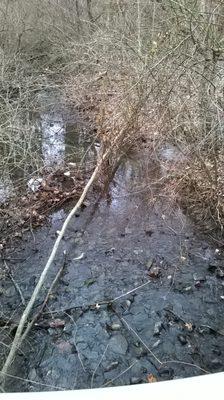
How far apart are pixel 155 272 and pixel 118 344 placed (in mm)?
997

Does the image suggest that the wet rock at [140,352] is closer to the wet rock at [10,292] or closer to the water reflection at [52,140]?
the wet rock at [10,292]

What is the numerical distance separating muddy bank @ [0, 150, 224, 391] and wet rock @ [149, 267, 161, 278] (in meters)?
0.01

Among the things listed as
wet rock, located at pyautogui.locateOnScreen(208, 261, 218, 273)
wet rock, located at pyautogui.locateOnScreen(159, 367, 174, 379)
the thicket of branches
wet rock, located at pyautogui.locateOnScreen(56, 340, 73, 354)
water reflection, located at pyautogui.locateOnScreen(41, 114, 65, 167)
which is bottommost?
water reflection, located at pyautogui.locateOnScreen(41, 114, 65, 167)

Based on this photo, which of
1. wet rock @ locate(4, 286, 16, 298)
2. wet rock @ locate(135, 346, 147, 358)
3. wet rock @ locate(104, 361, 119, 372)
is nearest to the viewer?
wet rock @ locate(104, 361, 119, 372)

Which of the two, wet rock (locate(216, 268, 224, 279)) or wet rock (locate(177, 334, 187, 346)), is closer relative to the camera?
wet rock (locate(177, 334, 187, 346))

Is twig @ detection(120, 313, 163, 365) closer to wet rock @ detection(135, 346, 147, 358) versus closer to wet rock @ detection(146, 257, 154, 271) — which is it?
wet rock @ detection(135, 346, 147, 358)

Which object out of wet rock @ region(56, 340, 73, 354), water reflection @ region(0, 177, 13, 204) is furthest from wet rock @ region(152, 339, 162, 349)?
water reflection @ region(0, 177, 13, 204)

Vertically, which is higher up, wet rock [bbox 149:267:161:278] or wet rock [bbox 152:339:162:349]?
wet rock [bbox 152:339:162:349]

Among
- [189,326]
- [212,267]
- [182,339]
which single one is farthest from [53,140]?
[182,339]

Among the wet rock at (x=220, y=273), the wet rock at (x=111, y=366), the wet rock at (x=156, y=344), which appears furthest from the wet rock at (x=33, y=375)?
the wet rock at (x=220, y=273)

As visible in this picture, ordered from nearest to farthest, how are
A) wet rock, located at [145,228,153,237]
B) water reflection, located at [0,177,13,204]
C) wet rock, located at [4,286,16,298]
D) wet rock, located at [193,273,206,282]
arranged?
1. wet rock, located at [4,286,16,298]
2. wet rock, located at [193,273,206,282]
3. wet rock, located at [145,228,153,237]
4. water reflection, located at [0,177,13,204]

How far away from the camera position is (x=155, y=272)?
424 centimetres

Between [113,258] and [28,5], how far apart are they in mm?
8798

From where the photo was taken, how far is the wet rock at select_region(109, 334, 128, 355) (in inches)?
134
